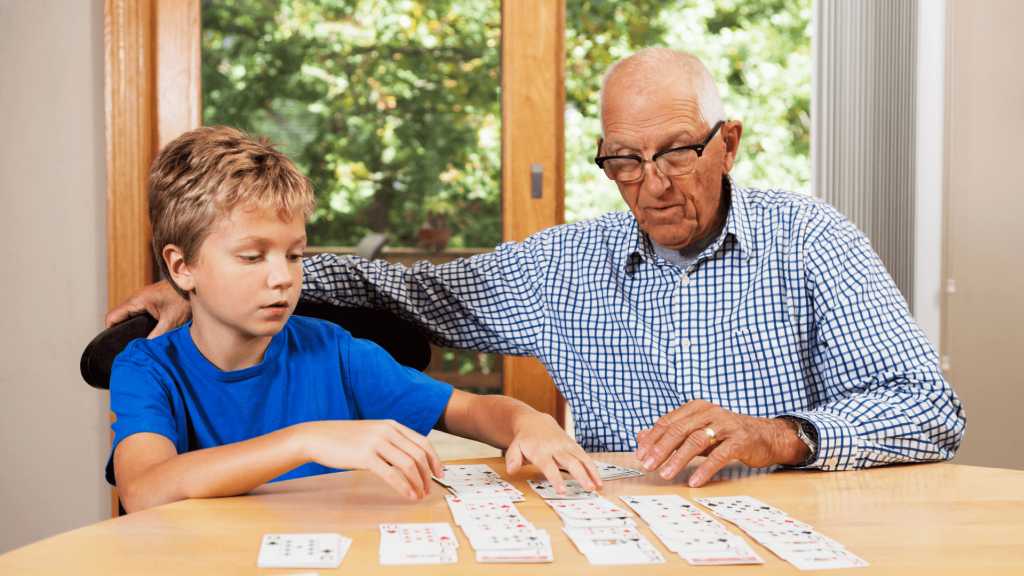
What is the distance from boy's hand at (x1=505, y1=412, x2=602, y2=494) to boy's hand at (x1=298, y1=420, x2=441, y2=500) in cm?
14

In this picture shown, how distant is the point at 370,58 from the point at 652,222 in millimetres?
1530

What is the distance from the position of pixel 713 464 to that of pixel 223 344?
757 millimetres

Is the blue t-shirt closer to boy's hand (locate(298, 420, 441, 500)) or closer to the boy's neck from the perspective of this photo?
Result: the boy's neck

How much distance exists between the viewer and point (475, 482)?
1371 millimetres

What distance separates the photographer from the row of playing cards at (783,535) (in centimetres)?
103

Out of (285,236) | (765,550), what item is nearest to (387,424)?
(285,236)

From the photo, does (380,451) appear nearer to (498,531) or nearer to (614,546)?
(498,531)

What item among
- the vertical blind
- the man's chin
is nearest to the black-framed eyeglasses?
the man's chin

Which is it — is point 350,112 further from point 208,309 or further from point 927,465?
point 927,465

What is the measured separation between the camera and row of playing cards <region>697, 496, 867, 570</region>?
1.03 meters

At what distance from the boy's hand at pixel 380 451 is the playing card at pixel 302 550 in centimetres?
15

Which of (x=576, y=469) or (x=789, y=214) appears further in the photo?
(x=789, y=214)

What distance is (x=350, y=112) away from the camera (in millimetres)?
3137

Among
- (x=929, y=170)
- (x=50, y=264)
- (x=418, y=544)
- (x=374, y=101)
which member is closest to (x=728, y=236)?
(x=418, y=544)
